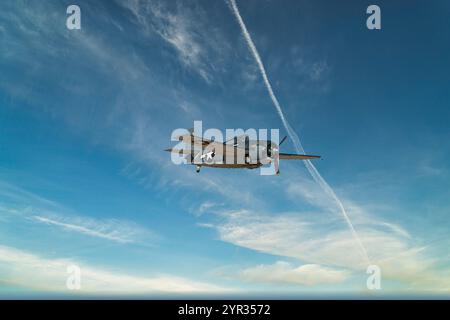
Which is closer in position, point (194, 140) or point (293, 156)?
point (194, 140)

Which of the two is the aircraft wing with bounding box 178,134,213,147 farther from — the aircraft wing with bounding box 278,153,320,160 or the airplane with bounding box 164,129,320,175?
the aircraft wing with bounding box 278,153,320,160

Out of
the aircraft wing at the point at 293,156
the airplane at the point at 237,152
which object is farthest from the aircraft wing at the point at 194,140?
the aircraft wing at the point at 293,156

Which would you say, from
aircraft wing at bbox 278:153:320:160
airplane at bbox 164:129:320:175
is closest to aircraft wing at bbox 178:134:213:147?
airplane at bbox 164:129:320:175

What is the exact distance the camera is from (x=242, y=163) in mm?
43969

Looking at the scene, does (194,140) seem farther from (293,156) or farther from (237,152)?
(293,156)

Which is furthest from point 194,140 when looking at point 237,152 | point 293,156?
point 293,156

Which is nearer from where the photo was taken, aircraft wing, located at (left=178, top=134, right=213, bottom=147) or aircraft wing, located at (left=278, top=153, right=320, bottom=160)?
aircraft wing, located at (left=178, top=134, right=213, bottom=147)
